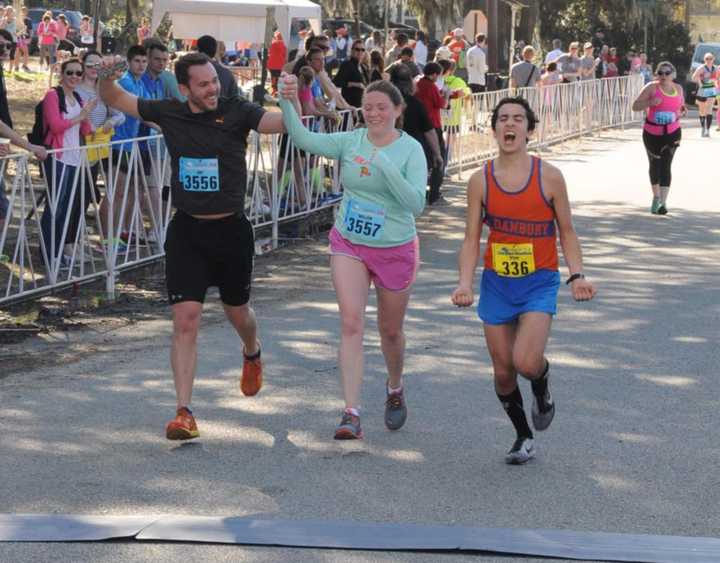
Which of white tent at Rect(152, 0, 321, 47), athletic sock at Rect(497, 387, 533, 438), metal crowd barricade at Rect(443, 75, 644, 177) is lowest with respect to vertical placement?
athletic sock at Rect(497, 387, 533, 438)

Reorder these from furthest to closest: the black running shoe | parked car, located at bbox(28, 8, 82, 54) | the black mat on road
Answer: parked car, located at bbox(28, 8, 82, 54), the black running shoe, the black mat on road

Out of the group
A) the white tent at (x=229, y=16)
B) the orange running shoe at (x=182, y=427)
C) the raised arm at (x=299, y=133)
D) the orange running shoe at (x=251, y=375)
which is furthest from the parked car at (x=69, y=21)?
the orange running shoe at (x=182, y=427)

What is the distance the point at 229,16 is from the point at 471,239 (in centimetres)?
1574

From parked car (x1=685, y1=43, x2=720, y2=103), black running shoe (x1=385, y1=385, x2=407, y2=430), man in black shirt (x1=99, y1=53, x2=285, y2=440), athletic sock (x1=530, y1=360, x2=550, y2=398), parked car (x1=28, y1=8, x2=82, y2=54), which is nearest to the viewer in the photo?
athletic sock (x1=530, y1=360, x2=550, y2=398)

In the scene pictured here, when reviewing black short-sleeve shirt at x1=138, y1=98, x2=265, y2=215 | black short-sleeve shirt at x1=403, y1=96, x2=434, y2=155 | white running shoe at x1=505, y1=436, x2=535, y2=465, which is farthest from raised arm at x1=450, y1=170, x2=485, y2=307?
black short-sleeve shirt at x1=403, y1=96, x2=434, y2=155

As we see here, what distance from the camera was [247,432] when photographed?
7.25 metres

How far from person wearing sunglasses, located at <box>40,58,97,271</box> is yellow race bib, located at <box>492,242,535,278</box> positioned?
463 cm

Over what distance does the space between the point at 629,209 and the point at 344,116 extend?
359cm

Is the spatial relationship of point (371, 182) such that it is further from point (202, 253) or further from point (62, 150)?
point (62, 150)

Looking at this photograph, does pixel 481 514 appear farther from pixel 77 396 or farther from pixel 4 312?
pixel 4 312

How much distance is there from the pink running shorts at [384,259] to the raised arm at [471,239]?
52cm

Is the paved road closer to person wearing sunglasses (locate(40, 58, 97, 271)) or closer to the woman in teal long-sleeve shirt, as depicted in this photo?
the woman in teal long-sleeve shirt

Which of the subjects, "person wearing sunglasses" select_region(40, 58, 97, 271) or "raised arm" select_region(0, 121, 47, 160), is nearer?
"raised arm" select_region(0, 121, 47, 160)

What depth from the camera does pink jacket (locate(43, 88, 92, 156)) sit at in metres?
11.5
